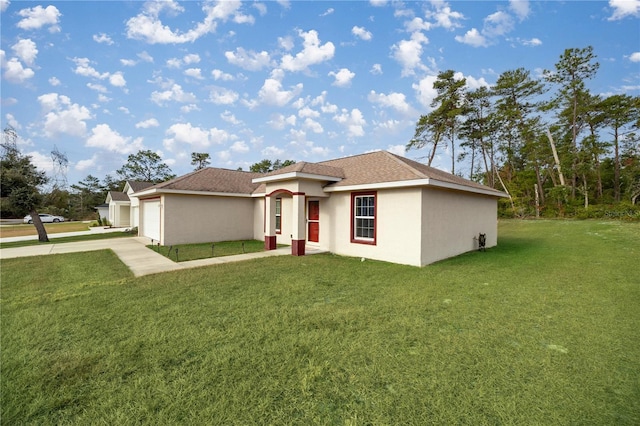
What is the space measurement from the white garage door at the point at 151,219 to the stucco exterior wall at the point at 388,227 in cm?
947

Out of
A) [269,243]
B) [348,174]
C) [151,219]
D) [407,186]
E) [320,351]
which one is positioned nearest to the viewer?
[320,351]

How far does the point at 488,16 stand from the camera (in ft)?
36.0

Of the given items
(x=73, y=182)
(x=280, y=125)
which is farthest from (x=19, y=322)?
(x=73, y=182)

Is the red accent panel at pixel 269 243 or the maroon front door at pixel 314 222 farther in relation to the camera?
the maroon front door at pixel 314 222

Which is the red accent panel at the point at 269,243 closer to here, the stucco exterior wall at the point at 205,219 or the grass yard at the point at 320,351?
the stucco exterior wall at the point at 205,219

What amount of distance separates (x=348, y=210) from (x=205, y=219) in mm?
7858

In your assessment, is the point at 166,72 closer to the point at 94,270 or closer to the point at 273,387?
the point at 94,270

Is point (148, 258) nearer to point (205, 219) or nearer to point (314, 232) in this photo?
point (205, 219)

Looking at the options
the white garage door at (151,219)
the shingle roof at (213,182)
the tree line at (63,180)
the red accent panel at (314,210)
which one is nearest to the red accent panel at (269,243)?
the red accent panel at (314,210)

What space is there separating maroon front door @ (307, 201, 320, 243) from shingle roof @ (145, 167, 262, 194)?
480 cm

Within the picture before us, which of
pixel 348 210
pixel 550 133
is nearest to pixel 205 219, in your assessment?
pixel 348 210

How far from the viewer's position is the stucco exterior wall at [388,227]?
26.7 ft

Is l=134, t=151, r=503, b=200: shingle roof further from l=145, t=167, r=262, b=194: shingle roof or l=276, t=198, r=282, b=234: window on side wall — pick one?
l=276, t=198, r=282, b=234: window on side wall

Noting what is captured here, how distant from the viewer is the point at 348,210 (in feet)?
32.4
